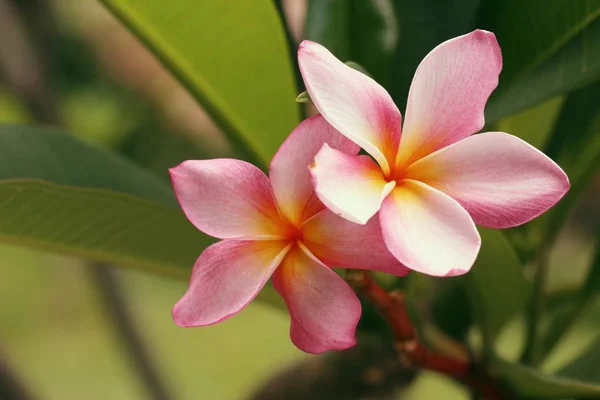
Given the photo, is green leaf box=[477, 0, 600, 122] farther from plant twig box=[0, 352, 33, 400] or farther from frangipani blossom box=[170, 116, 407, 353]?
plant twig box=[0, 352, 33, 400]

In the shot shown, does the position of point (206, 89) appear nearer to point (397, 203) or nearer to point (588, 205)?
point (397, 203)

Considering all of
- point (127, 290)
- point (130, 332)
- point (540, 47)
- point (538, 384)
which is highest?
point (540, 47)

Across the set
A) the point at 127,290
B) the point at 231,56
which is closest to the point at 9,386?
the point at 231,56

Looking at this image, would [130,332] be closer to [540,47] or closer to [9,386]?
[9,386]

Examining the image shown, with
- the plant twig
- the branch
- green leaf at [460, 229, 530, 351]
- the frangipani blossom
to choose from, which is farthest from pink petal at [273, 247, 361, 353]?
the branch

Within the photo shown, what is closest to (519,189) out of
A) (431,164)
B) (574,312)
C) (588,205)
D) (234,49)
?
(431,164)

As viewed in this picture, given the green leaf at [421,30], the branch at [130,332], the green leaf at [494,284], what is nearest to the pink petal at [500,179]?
the green leaf at [494,284]
